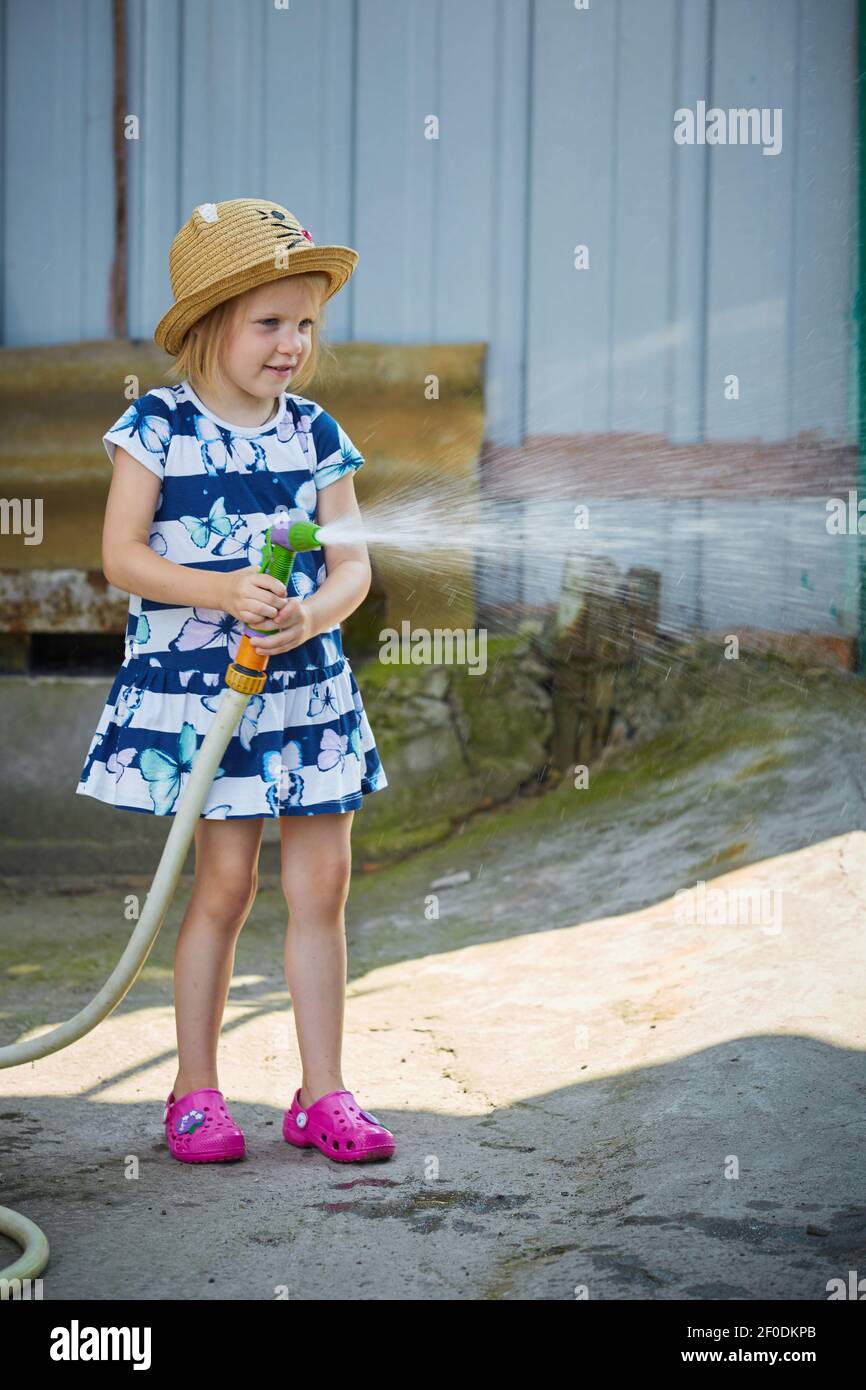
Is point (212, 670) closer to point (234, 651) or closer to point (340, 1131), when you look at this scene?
point (234, 651)

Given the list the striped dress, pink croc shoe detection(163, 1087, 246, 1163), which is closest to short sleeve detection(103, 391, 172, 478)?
the striped dress

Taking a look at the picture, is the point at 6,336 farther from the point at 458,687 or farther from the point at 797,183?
the point at 797,183

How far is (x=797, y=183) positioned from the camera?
4.84 meters

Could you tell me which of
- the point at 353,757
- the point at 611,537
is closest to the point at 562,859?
the point at 611,537

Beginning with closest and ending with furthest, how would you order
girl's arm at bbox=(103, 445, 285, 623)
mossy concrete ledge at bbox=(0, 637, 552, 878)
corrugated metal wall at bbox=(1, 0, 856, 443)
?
girl's arm at bbox=(103, 445, 285, 623) → mossy concrete ledge at bbox=(0, 637, 552, 878) → corrugated metal wall at bbox=(1, 0, 856, 443)

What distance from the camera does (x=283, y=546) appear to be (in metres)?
2.10

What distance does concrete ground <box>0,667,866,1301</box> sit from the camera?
74.5 inches

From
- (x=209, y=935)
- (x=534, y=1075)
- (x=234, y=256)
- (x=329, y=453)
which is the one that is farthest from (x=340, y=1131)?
(x=234, y=256)

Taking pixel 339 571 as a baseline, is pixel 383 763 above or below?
below

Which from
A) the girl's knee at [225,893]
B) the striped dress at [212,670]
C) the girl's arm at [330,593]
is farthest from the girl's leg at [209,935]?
the girl's arm at [330,593]

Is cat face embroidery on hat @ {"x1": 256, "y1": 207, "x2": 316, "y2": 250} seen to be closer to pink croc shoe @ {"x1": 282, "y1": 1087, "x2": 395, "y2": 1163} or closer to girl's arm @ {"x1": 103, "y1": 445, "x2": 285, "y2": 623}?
girl's arm @ {"x1": 103, "y1": 445, "x2": 285, "y2": 623}

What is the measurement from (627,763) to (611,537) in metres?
0.87

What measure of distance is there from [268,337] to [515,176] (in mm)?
3050

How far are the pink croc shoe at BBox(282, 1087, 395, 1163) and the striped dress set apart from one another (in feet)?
1.58
